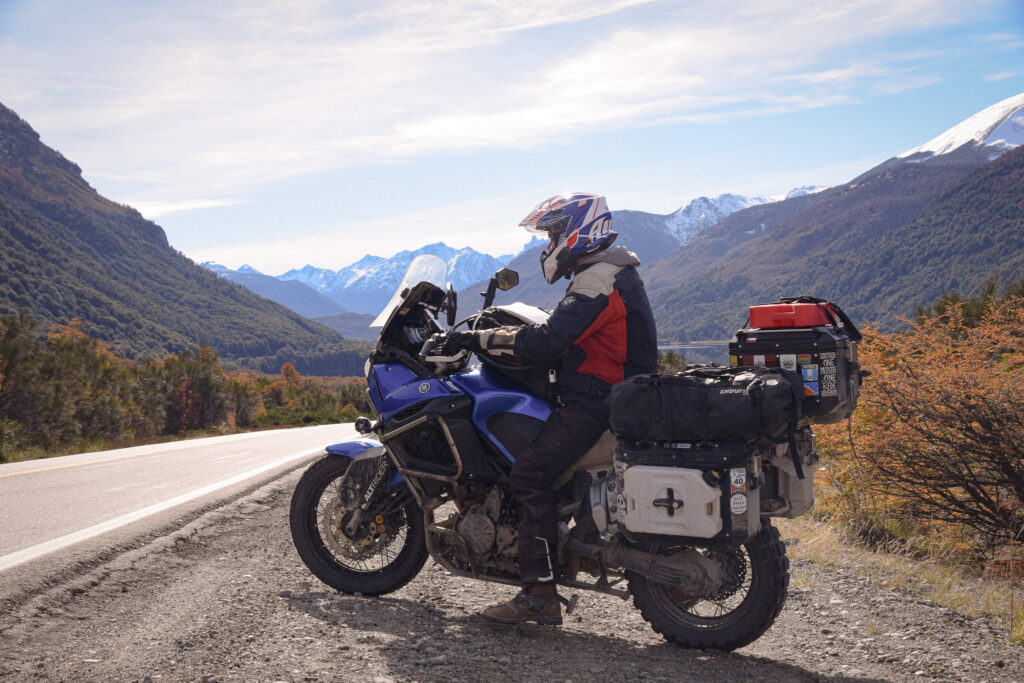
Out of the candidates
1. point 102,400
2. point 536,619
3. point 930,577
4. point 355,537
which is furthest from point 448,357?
point 102,400

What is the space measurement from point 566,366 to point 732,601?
5.14ft

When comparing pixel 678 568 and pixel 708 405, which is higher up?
pixel 708 405

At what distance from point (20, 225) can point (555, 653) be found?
19774 cm

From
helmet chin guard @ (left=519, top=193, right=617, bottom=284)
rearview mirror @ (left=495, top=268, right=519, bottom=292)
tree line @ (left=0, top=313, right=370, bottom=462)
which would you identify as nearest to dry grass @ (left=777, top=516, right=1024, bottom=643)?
helmet chin guard @ (left=519, top=193, right=617, bottom=284)

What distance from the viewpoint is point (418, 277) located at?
5719mm

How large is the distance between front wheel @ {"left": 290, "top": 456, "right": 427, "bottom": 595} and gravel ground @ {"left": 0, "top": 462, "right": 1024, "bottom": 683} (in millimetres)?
144

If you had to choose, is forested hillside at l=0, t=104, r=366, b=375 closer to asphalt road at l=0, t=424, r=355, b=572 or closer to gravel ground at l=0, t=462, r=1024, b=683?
asphalt road at l=0, t=424, r=355, b=572

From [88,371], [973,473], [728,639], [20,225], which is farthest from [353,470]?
[20,225]

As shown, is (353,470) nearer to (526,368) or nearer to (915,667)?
(526,368)

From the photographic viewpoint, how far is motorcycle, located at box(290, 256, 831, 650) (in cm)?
403

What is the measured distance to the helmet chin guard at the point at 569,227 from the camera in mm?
4789

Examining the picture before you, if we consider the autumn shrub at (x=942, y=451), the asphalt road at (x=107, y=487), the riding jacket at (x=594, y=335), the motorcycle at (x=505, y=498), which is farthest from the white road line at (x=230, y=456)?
the riding jacket at (x=594, y=335)

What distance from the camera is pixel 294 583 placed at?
554 centimetres

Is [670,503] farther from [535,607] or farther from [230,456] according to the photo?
[230,456]
